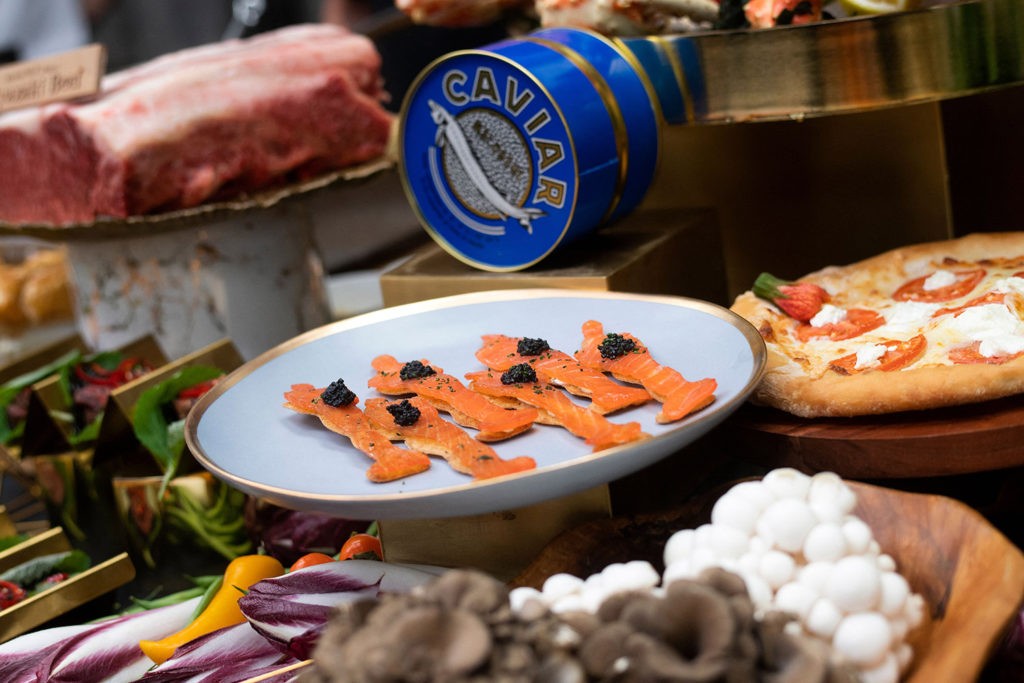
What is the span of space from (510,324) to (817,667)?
70 cm

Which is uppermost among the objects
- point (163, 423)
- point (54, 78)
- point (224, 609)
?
point (54, 78)

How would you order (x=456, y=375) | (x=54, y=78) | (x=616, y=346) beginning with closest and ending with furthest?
1. (x=616, y=346)
2. (x=456, y=375)
3. (x=54, y=78)

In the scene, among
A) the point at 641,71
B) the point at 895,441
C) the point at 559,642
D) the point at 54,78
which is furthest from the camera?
the point at 54,78

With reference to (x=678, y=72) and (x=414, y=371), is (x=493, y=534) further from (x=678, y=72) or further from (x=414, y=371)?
(x=678, y=72)

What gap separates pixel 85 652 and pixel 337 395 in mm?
381

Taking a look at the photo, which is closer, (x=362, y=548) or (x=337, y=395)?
(x=337, y=395)

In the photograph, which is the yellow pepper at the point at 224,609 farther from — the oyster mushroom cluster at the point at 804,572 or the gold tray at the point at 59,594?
the oyster mushroom cluster at the point at 804,572

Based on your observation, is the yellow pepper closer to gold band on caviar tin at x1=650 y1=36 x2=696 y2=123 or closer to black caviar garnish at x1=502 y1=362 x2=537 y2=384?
black caviar garnish at x1=502 y1=362 x2=537 y2=384

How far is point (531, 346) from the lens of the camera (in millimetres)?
1108

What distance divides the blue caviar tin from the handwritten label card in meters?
0.77

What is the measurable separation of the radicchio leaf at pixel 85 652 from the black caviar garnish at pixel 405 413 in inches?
14.9

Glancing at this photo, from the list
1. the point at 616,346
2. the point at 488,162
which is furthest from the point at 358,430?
the point at 488,162

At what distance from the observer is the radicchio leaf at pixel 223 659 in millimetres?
970

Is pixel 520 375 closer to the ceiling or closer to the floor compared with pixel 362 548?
closer to the ceiling
